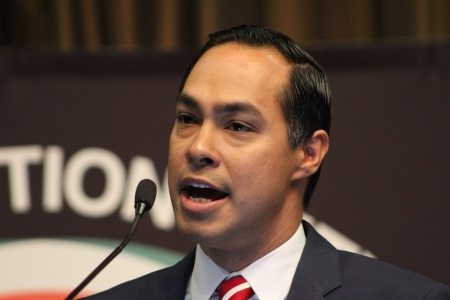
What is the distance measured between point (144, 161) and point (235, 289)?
93cm

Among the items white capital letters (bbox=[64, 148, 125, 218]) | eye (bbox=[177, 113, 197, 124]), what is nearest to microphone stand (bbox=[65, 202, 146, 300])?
eye (bbox=[177, 113, 197, 124])

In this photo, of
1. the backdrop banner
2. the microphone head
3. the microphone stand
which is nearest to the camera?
the microphone stand

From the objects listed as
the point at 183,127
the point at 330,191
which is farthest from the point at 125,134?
the point at 183,127

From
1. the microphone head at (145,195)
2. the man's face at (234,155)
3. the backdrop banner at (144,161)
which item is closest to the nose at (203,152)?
the man's face at (234,155)

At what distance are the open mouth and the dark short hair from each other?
196mm

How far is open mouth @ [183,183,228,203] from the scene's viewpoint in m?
1.91

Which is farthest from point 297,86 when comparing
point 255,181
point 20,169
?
point 20,169

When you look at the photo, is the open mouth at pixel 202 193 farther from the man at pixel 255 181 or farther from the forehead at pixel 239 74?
the forehead at pixel 239 74

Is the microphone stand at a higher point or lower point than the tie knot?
higher

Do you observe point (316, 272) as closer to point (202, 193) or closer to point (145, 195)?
point (202, 193)

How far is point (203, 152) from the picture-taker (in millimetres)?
1867

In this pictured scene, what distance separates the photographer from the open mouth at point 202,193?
75.3 inches

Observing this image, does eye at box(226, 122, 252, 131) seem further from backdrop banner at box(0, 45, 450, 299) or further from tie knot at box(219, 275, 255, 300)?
backdrop banner at box(0, 45, 450, 299)

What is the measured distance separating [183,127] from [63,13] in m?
1.71
